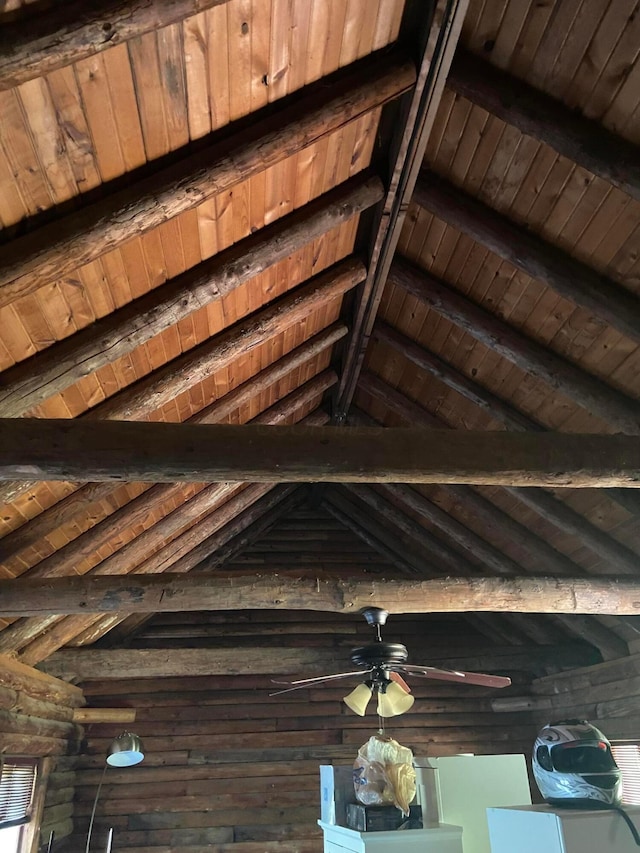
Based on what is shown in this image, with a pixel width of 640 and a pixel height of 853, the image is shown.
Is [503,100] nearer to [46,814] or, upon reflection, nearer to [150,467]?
[150,467]

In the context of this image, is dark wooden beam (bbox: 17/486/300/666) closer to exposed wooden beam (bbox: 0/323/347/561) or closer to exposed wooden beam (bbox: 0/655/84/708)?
exposed wooden beam (bbox: 0/655/84/708)

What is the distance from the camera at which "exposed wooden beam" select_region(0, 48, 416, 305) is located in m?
2.26

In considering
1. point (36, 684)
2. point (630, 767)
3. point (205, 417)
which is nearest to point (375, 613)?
point (205, 417)

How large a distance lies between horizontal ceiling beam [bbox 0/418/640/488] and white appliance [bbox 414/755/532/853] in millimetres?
2545

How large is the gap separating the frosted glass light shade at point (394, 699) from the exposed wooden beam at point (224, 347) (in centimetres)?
242

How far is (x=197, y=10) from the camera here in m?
1.86

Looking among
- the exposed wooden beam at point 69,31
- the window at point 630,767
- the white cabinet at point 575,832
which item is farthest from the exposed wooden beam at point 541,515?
the exposed wooden beam at point 69,31

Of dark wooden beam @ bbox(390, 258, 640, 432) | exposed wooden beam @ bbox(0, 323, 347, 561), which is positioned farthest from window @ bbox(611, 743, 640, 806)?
exposed wooden beam @ bbox(0, 323, 347, 561)

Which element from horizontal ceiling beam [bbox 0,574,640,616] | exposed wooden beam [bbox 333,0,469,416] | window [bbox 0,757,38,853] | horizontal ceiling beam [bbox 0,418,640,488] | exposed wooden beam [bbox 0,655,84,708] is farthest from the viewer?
window [bbox 0,757,38,853]

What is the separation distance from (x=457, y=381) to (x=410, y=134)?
6.49 feet

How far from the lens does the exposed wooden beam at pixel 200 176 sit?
2.26m

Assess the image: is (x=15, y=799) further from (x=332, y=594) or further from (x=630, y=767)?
(x=630, y=767)

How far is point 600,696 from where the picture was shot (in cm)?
603

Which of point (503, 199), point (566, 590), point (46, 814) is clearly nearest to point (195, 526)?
point (46, 814)
